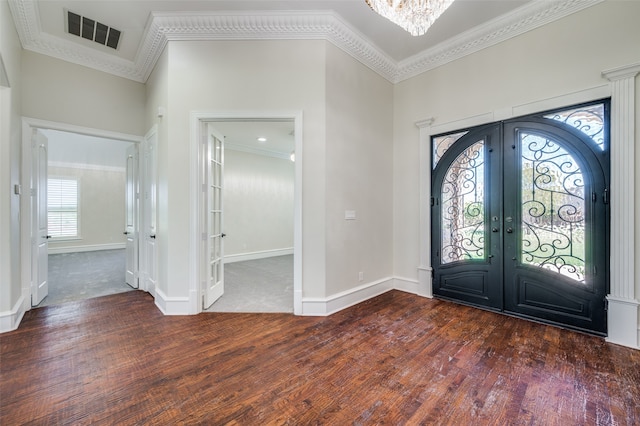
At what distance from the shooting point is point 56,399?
1.71 meters

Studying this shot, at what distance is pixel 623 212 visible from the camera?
2.40 m

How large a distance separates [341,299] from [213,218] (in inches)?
77.3

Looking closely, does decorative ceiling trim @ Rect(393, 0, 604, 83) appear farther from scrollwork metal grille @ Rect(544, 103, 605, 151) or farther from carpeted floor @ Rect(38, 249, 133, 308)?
carpeted floor @ Rect(38, 249, 133, 308)

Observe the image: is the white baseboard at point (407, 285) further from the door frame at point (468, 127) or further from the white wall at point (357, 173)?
the white wall at point (357, 173)

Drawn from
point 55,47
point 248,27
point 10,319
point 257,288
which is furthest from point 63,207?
A: point 248,27

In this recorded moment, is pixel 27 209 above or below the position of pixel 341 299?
above

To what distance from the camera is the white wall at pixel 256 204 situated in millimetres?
6488

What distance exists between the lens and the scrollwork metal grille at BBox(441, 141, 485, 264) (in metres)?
3.29

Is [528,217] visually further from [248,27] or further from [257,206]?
[257,206]

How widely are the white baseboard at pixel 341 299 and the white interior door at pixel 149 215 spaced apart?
2.16 meters

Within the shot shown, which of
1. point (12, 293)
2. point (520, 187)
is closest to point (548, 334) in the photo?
point (520, 187)

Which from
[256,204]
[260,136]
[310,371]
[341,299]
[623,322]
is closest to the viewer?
[310,371]

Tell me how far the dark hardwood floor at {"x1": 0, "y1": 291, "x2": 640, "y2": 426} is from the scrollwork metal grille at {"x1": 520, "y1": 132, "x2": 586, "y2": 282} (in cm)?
72

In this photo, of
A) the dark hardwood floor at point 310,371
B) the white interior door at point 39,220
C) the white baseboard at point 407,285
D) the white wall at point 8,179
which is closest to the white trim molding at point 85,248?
the white interior door at point 39,220
